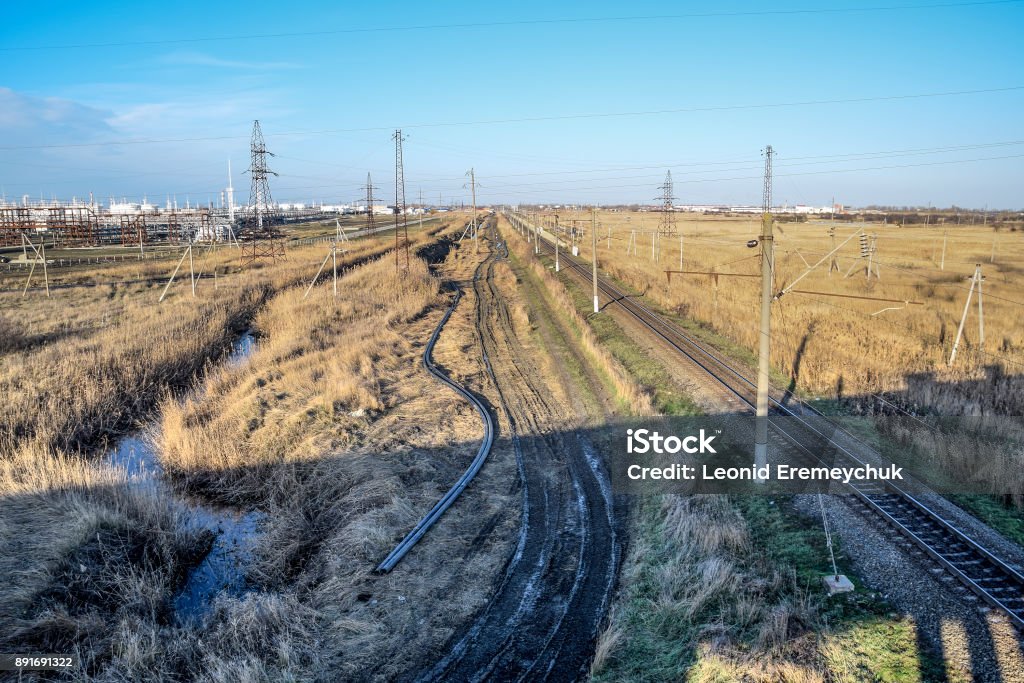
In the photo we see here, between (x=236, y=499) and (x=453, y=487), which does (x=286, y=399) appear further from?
(x=453, y=487)

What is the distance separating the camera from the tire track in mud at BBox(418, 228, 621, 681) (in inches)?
262

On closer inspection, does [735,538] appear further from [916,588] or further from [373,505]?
[373,505]

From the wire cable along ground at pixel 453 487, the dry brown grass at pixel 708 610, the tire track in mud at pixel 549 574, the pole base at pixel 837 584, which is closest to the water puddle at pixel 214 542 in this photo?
the wire cable along ground at pixel 453 487

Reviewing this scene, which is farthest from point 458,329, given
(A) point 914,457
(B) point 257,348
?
(A) point 914,457

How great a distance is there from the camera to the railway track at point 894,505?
721 centimetres

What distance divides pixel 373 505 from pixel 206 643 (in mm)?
3612

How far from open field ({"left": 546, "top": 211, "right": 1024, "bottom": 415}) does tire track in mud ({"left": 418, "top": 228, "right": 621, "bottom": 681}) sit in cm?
539

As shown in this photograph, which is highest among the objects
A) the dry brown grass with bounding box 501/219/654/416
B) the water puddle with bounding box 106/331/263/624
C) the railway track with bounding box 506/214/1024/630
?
the dry brown grass with bounding box 501/219/654/416

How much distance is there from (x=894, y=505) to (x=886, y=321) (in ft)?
56.1

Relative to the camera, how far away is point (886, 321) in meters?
23.7

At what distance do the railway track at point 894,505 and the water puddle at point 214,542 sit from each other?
30.8ft

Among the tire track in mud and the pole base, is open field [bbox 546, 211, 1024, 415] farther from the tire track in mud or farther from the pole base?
the tire track in mud

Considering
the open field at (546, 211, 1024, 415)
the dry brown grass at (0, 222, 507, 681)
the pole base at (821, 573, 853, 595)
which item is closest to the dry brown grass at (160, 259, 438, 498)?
the dry brown grass at (0, 222, 507, 681)

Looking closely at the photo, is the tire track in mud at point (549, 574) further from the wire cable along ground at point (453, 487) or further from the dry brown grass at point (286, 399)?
the dry brown grass at point (286, 399)
